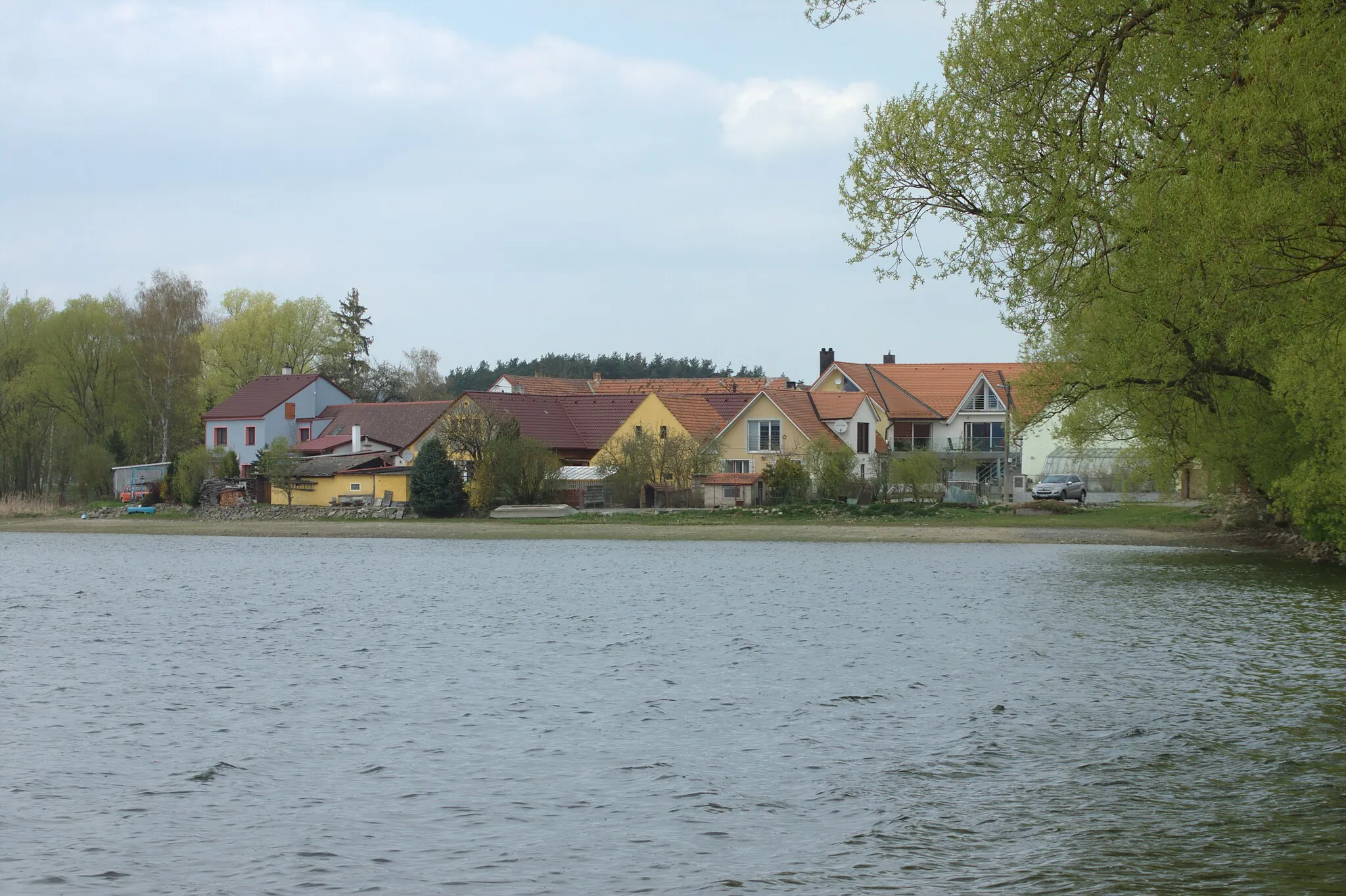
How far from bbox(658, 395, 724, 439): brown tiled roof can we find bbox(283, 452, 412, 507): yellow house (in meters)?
14.4

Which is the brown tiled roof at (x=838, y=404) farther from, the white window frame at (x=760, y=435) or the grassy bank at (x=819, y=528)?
the grassy bank at (x=819, y=528)

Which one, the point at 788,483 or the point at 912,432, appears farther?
the point at 912,432

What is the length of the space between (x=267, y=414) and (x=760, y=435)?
105ft

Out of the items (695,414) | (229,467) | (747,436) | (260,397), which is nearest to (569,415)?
(695,414)

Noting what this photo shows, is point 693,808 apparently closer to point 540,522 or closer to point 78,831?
point 78,831

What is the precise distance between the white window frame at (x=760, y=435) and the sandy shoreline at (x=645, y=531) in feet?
48.4

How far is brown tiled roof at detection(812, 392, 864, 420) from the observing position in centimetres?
7575

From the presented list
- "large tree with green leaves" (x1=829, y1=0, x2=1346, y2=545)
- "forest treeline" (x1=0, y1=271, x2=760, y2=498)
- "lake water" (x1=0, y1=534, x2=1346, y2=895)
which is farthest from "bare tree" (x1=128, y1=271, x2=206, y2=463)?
"large tree with green leaves" (x1=829, y1=0, x2=1346, y2=545)

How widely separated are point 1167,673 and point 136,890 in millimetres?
14508

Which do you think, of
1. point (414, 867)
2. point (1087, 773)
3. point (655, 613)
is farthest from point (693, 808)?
point (655, 613)

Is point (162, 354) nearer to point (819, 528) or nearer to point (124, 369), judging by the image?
point (124, 369)

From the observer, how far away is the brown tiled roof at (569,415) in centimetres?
7625

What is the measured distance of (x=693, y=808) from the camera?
40.4 ft

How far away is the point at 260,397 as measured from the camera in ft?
284
